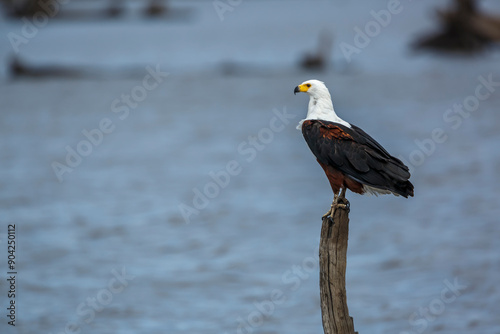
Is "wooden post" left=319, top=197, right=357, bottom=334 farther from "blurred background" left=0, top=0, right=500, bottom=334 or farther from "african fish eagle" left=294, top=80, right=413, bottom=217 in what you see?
"blurred background" left=0, top=0, right=500, bottom=334

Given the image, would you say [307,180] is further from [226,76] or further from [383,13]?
[383,13]

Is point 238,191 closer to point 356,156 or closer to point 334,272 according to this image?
point 356,156

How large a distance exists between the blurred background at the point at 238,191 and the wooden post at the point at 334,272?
5.28 m

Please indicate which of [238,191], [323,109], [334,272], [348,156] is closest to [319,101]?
[323,109]

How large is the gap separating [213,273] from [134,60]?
4228cm

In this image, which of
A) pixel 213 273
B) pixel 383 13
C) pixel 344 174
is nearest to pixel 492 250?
pixel 213 273

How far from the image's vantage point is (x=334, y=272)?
707cm

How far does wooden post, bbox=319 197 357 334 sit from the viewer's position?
7.05 meters

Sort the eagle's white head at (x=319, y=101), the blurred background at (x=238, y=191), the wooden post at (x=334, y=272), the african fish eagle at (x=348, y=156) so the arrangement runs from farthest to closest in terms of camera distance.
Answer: the blurred background at (x=238, y=191) < the eagle's white head at (x=319, y=101) < the african fish eagle at (x=348, y=156) < the wooden post at (x=334, y=272)

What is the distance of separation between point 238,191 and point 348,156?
15.4 m

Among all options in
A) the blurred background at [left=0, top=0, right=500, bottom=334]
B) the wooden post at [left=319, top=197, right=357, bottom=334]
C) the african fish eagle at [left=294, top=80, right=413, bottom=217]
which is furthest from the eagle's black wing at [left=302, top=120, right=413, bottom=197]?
the blurred background at [left=0, top=0, right=500, bottom=334]

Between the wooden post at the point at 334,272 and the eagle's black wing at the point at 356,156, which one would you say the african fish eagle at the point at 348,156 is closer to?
the eagle's black wing at the point at 356,156

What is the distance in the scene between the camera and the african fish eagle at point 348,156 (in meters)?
7.17

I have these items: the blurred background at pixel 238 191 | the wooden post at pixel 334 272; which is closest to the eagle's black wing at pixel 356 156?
the wooden post at pixel 334 272
